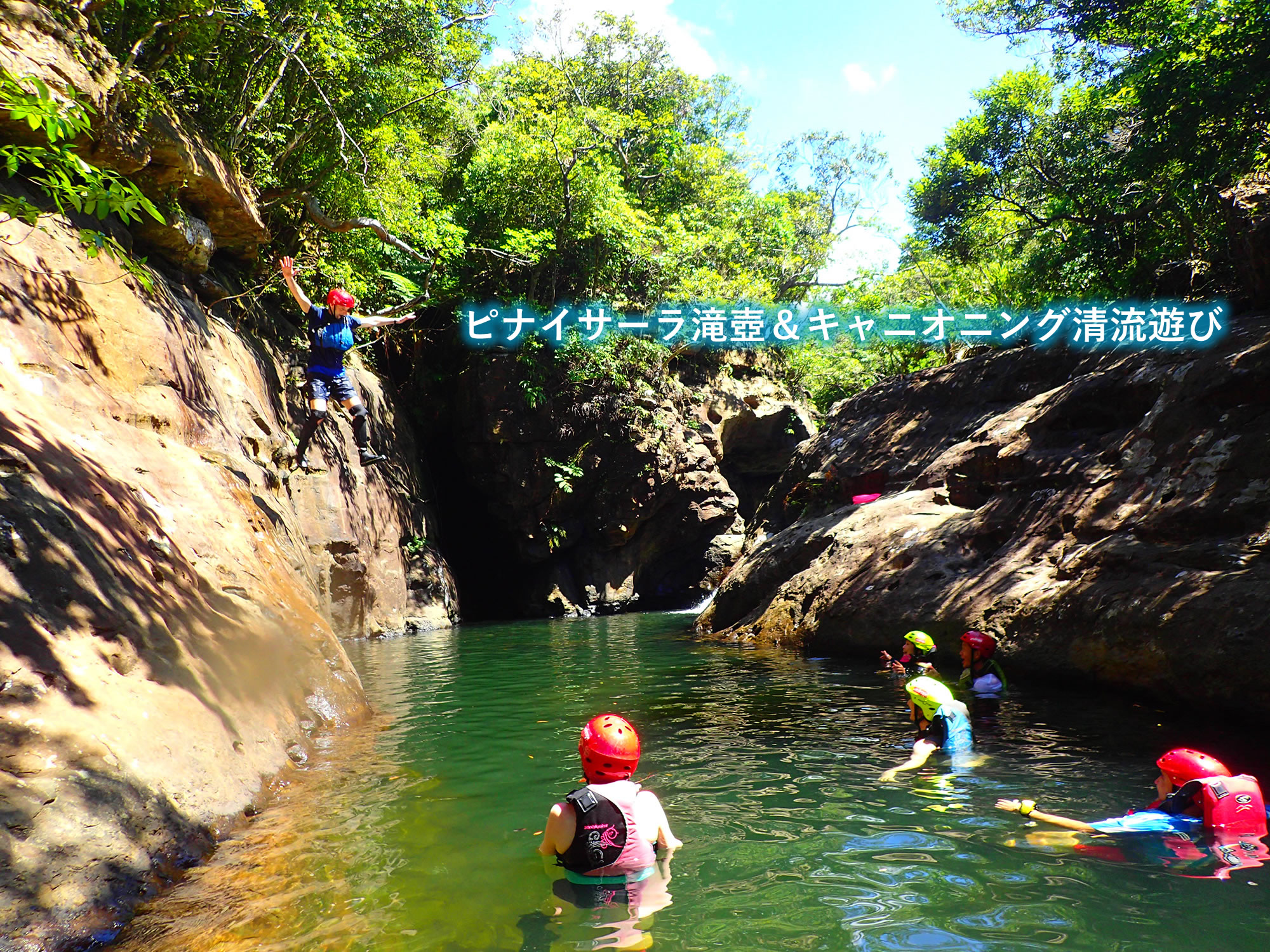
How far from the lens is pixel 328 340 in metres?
10.0

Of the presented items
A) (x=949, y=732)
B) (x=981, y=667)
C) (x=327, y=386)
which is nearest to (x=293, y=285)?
(x=327, y=386)

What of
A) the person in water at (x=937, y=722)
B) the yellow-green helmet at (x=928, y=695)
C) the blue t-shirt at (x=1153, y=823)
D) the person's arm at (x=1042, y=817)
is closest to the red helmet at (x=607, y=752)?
the person's arm at (x=1042, y=817)

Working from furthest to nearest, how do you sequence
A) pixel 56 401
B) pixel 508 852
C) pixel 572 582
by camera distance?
pixel 572 582 → pixel 56 401 → pixel 508 852

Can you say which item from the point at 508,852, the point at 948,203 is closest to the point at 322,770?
the point at 508,852

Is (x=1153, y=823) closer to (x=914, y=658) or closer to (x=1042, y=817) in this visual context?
(x=1042, y=817)

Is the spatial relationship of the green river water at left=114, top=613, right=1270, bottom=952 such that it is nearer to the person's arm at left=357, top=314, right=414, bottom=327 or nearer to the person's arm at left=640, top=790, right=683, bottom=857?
the person's arm at left=640, top=790, right=683, bottom=857

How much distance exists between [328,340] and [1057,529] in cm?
968

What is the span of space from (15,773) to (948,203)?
97.0ft

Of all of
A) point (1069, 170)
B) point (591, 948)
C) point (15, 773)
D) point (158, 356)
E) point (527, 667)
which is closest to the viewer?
point (591, 948)

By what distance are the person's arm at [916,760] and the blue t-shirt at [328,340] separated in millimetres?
8332

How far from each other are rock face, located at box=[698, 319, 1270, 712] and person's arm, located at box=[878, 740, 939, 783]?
8.95ft

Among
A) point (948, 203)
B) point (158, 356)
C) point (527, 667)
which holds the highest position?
point (948, 203)

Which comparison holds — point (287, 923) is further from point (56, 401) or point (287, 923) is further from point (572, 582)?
point (572, 582)

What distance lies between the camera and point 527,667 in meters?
11.1
